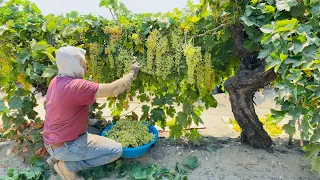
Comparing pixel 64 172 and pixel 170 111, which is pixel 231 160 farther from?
pixel 64 172

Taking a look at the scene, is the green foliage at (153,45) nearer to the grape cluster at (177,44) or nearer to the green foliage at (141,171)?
the grape cluster at (177,44)

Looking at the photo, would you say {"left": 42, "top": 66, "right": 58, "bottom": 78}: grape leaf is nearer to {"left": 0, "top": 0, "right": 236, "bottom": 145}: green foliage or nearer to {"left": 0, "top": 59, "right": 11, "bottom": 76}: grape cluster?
{"left": 0, "top": 0, "right": 236, "bottom": 145}: green foliage

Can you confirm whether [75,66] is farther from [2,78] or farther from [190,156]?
[190,156]

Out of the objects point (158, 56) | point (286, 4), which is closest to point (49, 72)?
point (158, 56)

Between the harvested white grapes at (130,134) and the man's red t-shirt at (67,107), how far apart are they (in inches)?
15.4

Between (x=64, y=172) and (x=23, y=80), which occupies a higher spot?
(x=23, y=80)

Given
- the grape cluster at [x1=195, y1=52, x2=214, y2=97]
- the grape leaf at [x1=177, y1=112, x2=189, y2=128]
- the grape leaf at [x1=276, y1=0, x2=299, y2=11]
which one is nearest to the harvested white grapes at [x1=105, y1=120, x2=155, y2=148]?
the grape leaf at [x1=177, y1=112, x2=189, y2=128]

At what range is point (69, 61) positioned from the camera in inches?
111

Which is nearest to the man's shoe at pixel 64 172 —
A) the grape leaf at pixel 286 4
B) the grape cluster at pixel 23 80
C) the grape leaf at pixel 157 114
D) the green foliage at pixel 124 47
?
the green foliage at pixel 124 47

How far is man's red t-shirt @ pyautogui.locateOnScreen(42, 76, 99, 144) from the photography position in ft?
8.90

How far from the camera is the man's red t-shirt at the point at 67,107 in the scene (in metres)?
2.71

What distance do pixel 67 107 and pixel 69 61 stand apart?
0.41m

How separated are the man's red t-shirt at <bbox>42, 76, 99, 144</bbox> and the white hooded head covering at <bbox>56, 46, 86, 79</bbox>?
67 mm

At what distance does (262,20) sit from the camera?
2.58 metres
